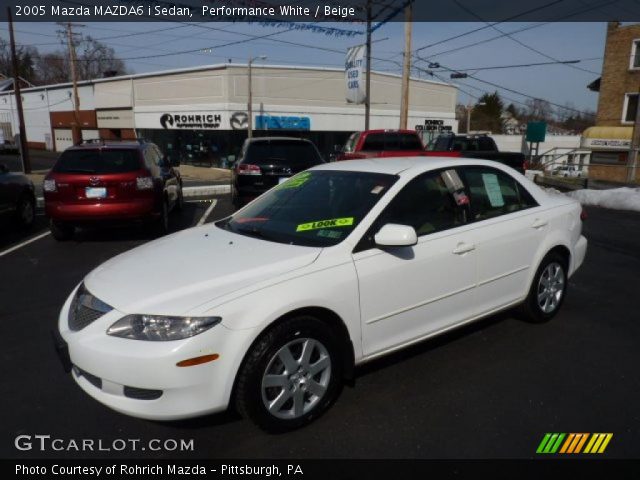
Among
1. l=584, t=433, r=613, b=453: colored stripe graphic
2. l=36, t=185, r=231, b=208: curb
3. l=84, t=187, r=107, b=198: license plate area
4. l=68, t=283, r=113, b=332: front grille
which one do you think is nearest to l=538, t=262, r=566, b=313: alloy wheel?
l=584, t=433, r=613, b=453: colored stripe graphic

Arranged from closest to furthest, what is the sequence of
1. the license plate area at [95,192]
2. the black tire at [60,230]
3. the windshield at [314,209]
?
the windshield at [314,209], the license plate area at [95,192], the black tire at [60,230]

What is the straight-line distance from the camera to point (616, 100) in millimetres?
28156

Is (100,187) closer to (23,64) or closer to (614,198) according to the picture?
(614,198)

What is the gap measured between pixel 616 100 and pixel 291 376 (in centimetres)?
3149

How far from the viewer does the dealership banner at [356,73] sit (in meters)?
21.6

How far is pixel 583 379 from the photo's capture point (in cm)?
361

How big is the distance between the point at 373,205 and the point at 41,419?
2.53 metres

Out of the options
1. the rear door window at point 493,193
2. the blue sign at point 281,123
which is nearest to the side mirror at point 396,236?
the rear door window at point 493,193

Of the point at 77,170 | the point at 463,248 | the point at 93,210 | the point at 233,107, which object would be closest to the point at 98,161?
the point at 77,170

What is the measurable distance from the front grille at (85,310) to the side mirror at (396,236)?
65.3 inches

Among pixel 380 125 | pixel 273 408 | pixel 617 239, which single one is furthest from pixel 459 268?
pixel 380 125

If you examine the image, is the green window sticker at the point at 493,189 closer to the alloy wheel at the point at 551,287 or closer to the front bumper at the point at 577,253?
the alloy wheel at the point at 551,287

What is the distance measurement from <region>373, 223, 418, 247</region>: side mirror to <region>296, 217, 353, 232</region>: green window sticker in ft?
0.93

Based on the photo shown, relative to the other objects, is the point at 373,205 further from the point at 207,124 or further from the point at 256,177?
the point at 207,124
